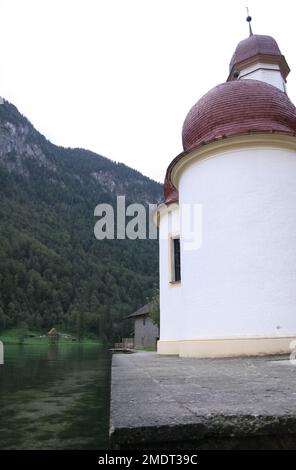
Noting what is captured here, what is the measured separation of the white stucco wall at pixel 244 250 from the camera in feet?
28.5

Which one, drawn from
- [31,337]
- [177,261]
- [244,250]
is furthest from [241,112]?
[31,337]

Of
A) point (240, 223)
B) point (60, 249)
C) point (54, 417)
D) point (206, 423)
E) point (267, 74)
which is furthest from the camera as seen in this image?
point (60, 249)

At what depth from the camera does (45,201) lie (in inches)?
6019

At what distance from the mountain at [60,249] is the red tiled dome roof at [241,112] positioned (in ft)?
245

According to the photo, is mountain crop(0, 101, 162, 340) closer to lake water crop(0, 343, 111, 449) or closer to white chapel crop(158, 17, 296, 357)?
white chapel crop(158, 17, 296, 357)

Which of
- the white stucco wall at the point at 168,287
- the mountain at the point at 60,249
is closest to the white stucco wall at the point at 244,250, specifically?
the white stucco wall at the point at 168,287

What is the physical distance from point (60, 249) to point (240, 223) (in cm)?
11644

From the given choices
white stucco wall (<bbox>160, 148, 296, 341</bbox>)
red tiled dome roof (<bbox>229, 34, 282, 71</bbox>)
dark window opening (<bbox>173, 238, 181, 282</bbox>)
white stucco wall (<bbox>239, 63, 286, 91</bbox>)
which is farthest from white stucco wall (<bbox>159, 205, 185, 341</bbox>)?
red tiled dome roof (<bbox>229, 34, 282, 71</bbox>)

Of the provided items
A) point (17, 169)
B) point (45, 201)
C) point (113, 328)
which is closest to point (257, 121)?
point (113, 328)

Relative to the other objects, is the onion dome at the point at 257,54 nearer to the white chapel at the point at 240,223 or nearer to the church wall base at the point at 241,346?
the white chapel at the point at 240,223

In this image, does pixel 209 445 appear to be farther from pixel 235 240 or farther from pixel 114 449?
pixel 235 240

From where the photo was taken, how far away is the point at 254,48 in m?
15.4

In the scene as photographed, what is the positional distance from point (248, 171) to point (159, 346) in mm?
6243

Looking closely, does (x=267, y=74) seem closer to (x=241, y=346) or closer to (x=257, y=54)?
(x=257, y=54)
